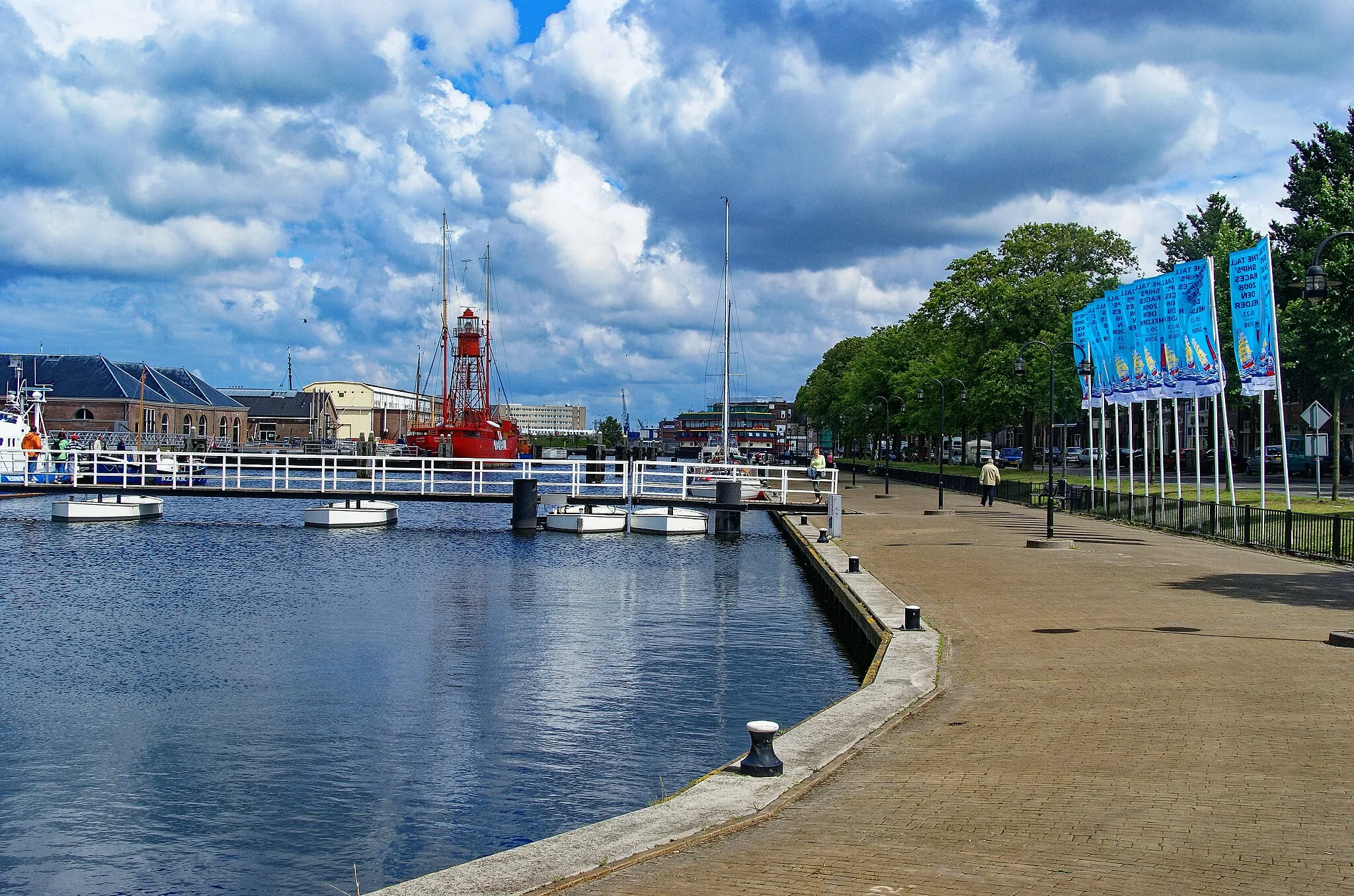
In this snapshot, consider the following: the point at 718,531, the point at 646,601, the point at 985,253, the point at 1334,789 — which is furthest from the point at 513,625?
the point at 985,253

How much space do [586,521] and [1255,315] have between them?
2288 centimetres

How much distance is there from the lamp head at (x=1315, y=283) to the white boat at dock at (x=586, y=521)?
26.6 m

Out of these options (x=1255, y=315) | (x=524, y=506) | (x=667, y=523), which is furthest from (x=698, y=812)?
(x=524, y=506)

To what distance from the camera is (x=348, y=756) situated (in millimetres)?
12719

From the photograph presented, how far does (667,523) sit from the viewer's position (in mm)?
42812

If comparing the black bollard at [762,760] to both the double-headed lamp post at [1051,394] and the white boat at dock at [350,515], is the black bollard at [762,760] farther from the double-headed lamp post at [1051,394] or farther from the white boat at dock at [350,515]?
the white boat at dock at [350,515]

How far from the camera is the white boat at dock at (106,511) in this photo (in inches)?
1777

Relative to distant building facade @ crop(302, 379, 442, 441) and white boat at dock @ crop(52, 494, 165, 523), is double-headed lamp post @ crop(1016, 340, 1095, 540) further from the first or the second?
distant building facade @ crop(302, 379, 442, 441)

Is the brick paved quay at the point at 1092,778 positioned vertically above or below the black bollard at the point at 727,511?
below

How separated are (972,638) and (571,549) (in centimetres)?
2323

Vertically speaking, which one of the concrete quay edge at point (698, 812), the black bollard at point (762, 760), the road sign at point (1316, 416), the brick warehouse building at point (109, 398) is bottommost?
the concrete quay edge at point (698, 812)

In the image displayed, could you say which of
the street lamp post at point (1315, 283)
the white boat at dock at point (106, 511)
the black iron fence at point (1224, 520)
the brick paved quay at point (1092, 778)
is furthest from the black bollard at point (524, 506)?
the street lamp post at point (1315, 283)

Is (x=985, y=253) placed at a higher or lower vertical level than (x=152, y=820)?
higher

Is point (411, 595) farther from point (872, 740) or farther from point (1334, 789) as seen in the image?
point (1334, 789)
